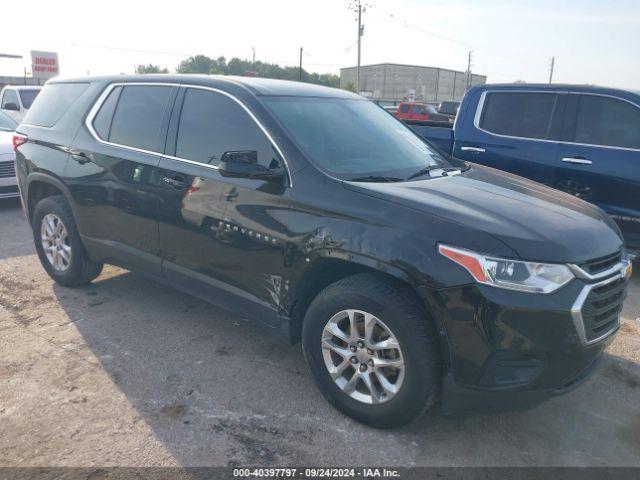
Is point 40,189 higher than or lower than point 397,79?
lower

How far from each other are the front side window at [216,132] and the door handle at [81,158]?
104 centimetres

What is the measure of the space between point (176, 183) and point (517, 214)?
219 cm

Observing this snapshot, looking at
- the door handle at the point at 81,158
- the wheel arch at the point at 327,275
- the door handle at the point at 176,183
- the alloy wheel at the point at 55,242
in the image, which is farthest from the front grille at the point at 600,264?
the alloy wheel at the point at 55,242

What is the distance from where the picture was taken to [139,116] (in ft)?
13.8

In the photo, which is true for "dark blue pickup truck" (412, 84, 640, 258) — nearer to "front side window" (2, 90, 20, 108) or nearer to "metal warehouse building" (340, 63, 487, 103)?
"front side window" (2, 90, 20, 108)

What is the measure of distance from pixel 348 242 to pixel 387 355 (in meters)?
0.63

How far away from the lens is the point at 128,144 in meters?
4.16

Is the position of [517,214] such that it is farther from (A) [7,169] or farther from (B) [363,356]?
(A) [7,169]

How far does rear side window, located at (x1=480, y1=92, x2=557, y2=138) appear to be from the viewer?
605 centimetres

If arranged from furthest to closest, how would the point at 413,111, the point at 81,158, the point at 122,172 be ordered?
the point at 413,111 < the point at 81,158 < the point at 122,172

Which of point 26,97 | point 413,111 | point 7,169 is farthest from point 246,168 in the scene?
point 413,111

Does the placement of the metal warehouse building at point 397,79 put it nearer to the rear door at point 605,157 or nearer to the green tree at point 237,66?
the green tree at point 237,66

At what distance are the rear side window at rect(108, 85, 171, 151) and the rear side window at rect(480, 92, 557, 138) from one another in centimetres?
389

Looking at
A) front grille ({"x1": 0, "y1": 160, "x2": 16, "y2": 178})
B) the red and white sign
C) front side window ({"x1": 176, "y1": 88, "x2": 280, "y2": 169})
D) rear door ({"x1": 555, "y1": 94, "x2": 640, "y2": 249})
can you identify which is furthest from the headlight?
the red and white sign
